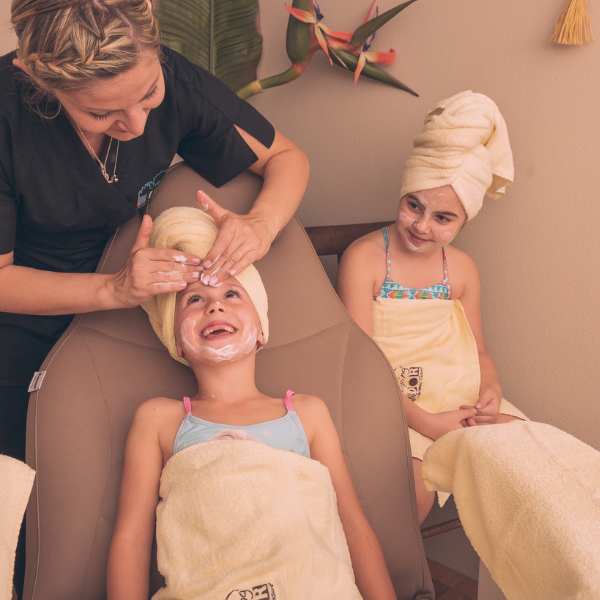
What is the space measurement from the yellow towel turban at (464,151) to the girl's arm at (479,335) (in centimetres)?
20

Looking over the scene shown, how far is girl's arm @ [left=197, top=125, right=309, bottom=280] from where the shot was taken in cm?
126

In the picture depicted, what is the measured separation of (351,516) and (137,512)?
1.22ft

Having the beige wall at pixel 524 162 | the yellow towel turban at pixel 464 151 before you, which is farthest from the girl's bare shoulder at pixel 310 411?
the beige wall at pixel 524 162

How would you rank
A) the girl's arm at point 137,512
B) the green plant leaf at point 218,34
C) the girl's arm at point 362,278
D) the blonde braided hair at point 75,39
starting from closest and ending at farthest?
the blonde braided hair at point 75,39 → the girl's arm at point 137,512 → the girl's arm at point 362,278 → the green plant leaf at point 218,34

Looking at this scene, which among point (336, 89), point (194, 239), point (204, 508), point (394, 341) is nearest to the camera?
point (204, 508)

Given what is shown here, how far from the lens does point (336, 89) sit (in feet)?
6.98

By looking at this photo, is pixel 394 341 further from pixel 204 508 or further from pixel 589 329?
pixel 204 508

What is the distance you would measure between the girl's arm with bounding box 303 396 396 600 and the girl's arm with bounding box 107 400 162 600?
0.29 metres

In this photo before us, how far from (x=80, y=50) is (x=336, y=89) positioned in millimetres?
1266

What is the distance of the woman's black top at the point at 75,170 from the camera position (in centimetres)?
121

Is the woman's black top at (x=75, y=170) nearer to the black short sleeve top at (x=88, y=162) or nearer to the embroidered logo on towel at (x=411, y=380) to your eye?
the black short sleeve top at (x=88, y=162)

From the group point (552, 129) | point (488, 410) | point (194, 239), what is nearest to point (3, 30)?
point (194, 239)

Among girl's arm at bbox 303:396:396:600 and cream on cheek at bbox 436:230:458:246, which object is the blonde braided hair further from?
cream on cheek at bbox 436:230:458:246

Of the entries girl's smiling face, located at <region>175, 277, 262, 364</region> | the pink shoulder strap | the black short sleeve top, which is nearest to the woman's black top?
the black short sleeve top
